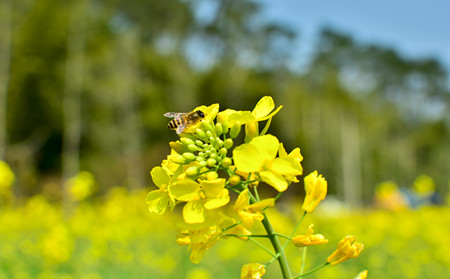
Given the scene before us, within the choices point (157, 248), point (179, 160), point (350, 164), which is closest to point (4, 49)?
point (157, 248)

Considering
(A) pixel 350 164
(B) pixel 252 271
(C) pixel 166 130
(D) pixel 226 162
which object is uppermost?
(D) pixel 226 162

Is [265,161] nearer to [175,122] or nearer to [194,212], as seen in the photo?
[194,212]

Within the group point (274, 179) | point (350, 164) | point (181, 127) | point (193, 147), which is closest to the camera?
point (274, 179)

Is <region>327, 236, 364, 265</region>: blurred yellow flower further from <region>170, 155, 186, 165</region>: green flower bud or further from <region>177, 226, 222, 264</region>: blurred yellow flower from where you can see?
<region>170, 155, 186, 165</region>: green flower bud

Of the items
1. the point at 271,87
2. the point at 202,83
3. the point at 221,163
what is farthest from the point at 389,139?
the point at 221,163

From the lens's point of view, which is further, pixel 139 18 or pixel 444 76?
pixel 444 76

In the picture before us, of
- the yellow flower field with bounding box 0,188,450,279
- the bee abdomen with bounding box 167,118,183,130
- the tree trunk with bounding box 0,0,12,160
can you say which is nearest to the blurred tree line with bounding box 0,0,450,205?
the tree trunk with bounding box 0,0,12,160

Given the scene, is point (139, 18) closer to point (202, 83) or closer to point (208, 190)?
point (202, 83)
